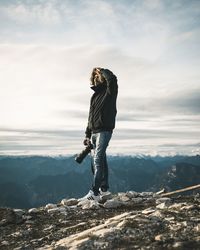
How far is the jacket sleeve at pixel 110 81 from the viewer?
32.6ft

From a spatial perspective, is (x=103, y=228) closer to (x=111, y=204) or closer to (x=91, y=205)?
(x=111, y=204)

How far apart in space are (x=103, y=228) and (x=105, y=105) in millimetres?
4937

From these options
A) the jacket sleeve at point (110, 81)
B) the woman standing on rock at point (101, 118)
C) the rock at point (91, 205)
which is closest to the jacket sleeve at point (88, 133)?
the woman standing on rock at point (101, 118)

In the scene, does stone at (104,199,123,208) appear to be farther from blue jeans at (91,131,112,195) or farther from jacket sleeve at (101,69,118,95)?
jacket sleeve at (101,69,118,95)

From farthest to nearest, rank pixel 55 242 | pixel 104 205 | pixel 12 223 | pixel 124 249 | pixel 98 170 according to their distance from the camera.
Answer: pixel 98 170 → pixel 104 205 → pixel 12 223 → pixel 55 242 → pixel 124 249

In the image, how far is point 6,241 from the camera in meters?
6.60

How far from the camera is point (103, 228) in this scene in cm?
595

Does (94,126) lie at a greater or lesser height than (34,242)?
greater

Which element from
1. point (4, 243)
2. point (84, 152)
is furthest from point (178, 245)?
point (84, 152)

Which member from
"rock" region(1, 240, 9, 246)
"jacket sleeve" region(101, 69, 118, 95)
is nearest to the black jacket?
"jacket sleeve" region(101, 69, 118, 95)

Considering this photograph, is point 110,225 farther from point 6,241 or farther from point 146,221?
point 6,241

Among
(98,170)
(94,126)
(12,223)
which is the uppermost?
(94,126)

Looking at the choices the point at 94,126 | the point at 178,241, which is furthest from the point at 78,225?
the point at 94,126

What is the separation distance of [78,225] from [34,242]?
109 centimetres
